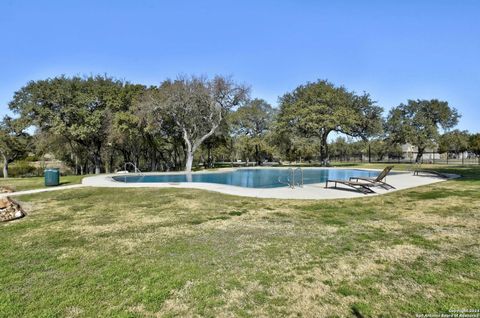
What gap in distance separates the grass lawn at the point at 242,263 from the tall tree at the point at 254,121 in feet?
105

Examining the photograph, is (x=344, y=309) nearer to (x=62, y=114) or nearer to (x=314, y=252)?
(x=314, y=252)

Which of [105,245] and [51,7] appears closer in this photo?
[105,245]

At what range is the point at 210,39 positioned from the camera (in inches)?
749

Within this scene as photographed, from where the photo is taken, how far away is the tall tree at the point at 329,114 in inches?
1190

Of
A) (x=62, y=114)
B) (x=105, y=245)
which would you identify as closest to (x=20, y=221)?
(x=105, y=245)

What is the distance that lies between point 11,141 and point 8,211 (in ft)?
86.2

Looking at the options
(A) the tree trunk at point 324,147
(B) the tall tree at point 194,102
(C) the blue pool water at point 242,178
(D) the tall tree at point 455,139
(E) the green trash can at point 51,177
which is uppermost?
(B) the tall tree at point 194,102

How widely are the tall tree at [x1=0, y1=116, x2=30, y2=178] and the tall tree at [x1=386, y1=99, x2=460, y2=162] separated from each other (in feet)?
147

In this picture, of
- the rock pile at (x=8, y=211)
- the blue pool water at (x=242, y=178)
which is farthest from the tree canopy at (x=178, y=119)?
the rock pile at (x=8, y=211)

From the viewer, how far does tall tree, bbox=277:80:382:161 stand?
30.2 metres

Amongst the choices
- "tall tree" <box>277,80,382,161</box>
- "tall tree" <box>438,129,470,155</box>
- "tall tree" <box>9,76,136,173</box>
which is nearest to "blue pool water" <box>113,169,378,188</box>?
"tall tree" <box>9,76,136,173</box>

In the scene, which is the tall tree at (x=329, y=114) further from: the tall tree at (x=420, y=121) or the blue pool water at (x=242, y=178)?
the blue pool water at (x=242, y=178)

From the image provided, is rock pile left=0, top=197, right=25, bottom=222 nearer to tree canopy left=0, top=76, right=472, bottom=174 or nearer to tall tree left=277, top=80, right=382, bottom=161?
tree canopy left=0, top=76, right=472, bottom=174

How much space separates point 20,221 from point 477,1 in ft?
63.0
